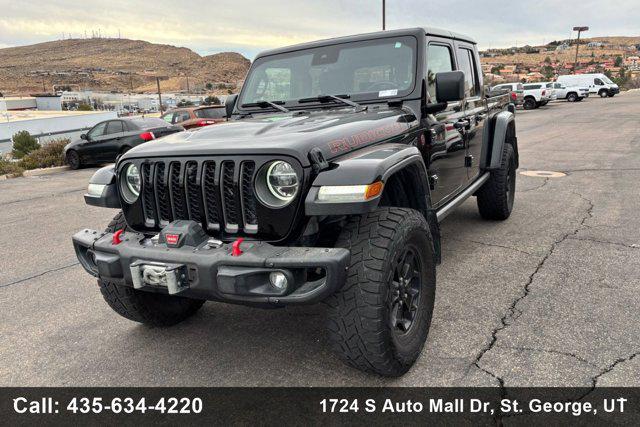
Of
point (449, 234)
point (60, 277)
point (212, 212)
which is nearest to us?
point (212, 212)

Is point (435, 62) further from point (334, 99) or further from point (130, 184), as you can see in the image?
point (130, 184)

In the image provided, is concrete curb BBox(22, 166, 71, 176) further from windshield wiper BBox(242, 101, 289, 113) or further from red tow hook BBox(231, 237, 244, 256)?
red tow hook BBox(231, 237, 244, 256)

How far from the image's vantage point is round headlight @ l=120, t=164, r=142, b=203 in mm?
2908

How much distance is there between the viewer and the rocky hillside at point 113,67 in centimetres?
9046

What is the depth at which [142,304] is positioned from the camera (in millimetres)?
3271

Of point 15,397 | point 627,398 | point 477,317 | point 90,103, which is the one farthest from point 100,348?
point 90,103

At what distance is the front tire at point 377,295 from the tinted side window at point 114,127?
520 inches

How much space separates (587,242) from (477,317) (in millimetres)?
2197

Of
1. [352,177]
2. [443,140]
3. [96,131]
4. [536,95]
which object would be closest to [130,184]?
[352,177]

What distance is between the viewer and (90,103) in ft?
185

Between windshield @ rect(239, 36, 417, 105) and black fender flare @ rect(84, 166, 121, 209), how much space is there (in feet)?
4.94

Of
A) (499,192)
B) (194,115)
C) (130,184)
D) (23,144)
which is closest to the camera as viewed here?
(130,184)

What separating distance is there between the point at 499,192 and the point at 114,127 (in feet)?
39.4

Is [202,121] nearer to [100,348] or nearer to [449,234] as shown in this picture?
[449,234]
